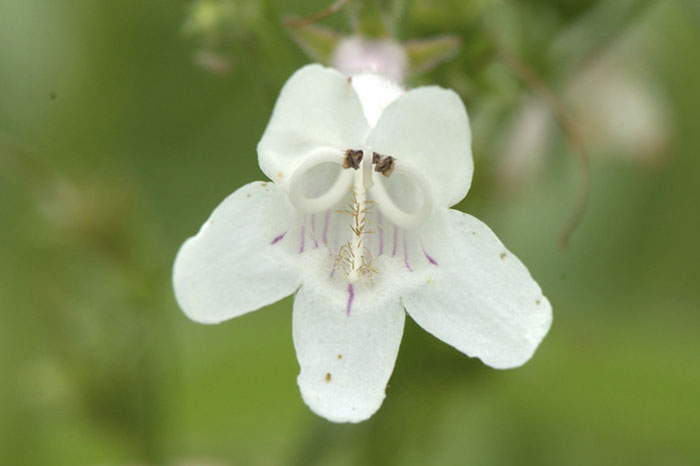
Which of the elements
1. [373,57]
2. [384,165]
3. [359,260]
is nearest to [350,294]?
[359,260]

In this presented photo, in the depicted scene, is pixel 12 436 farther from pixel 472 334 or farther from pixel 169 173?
pixel 472 334

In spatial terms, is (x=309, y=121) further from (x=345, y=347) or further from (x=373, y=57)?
(x=345, y=347)

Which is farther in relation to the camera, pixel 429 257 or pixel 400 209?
pixel 400 209

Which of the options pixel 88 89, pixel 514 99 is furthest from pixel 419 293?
pixel 88 89

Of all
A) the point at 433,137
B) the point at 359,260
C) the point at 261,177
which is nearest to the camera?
the point at 433,137

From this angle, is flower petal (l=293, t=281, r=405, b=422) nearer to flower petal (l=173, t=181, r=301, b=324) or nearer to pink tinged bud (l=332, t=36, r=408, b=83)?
flower petal (l=173, t=181, r=301, b=324)

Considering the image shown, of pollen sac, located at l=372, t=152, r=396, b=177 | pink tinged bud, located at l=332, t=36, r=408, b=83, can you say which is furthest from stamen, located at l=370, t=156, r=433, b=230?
pink tinged bud, located at l=332, t=36, r=408, b=83

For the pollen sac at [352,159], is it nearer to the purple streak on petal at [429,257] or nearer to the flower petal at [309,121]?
the flower petal at [309,121]
